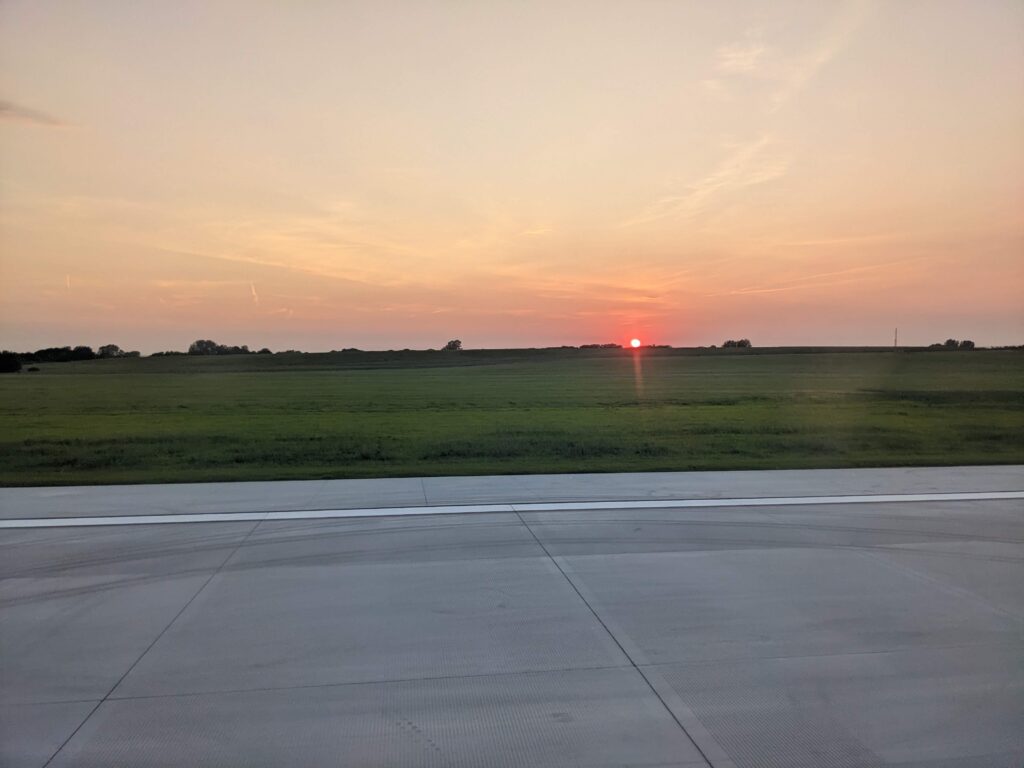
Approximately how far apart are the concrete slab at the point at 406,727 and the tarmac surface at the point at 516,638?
14 mm

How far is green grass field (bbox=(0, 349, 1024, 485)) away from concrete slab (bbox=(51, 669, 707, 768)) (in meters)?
7.55

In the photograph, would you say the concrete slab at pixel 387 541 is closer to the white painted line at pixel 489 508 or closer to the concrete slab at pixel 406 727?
the white painted line at pixel 489 508

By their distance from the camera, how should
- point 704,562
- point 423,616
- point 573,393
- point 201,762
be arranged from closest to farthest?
point 201,762 < point 423,616 < point 704,562 < point 573,393

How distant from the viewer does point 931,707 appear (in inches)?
142

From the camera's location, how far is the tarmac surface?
3.32 m

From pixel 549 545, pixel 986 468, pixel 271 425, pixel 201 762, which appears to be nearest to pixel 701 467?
pixel 986 468

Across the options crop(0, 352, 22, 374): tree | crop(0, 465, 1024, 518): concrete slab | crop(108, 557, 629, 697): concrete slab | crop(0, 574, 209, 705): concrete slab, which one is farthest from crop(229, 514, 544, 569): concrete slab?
crop(0, 352, 22, 374): tree

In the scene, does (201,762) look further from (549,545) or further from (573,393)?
(573,393)

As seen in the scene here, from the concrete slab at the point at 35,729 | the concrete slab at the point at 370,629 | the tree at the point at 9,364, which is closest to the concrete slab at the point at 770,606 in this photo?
the concrete slab at the point at 370,629

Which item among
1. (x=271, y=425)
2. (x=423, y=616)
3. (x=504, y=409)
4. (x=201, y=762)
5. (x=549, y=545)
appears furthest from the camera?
(x=504, y=409)

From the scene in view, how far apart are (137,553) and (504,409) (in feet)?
60.5

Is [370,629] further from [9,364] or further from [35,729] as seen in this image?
[9,364]

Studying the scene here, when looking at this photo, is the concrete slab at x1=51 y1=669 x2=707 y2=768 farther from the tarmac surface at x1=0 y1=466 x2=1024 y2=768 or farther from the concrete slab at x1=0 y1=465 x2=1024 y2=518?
the concrete slab at x1=0 y1=465 x2=1024 y2=518

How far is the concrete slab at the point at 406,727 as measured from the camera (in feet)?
10.4
